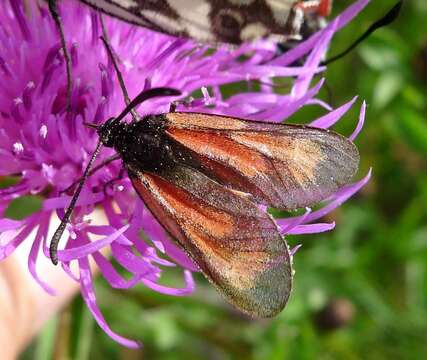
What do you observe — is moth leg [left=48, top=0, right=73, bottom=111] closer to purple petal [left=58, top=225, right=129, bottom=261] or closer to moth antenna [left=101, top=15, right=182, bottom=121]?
moth antenna [left=101, top=15, right=182, bottom=121]

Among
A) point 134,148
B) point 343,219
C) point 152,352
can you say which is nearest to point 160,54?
point 134,148

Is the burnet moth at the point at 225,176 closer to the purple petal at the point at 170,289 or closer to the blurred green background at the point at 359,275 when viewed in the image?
the purple petal at the point at 170,289

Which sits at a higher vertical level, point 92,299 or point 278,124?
point 278,124

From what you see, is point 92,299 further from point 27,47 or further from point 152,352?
point 152,352

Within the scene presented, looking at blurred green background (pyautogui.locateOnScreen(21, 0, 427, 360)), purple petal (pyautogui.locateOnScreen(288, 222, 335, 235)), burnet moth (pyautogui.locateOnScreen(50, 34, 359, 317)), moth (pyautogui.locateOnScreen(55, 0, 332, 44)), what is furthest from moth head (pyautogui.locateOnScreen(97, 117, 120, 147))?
blurred green background (pyautogui.locateOnScreen(21, 0, 427, 360))

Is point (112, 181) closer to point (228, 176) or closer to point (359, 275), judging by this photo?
point (228, 176)

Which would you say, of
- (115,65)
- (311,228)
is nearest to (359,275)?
(311,228)

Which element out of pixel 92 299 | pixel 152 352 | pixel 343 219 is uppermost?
pixel 92 299

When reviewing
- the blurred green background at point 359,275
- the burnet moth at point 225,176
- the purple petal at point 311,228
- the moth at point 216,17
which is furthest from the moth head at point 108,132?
the blurred green background at point 359,275
